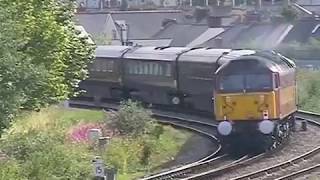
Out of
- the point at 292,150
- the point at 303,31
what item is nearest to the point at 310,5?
the point at 303,31

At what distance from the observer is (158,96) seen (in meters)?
32.9

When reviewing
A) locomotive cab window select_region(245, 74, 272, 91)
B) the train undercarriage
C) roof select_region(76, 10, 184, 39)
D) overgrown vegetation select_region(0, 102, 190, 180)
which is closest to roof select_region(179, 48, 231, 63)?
overgrown vegetation select_region(0, 102, 190, 180)

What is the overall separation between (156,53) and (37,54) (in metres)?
12.6

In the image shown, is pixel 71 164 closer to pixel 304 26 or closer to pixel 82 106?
pixel 82 106

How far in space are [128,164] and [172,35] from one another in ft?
159

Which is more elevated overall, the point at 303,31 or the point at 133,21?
the point at 133,21

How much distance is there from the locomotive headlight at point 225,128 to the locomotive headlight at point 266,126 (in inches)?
30.3

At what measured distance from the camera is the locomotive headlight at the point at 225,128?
71.5 feet

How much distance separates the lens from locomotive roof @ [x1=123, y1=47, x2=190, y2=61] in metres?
32.1

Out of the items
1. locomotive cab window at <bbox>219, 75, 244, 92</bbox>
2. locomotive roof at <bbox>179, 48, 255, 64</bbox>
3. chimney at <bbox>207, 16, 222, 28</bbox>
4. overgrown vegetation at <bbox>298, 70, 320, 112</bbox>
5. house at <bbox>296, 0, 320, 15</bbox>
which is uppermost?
locomotive cab window at <bbox>219, 75, 244, 92</bbox>

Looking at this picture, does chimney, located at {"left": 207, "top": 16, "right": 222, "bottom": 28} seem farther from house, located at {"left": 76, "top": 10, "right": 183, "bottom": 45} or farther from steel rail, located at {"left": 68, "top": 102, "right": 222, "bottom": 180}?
steel rail, located at {"left": 68, "top": 102, "right": 222, "bottom": 180}

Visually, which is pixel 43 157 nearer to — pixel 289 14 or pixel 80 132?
pixel 80 132

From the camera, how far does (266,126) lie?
848 inches

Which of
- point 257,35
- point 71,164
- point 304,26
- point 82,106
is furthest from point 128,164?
point 304,26
